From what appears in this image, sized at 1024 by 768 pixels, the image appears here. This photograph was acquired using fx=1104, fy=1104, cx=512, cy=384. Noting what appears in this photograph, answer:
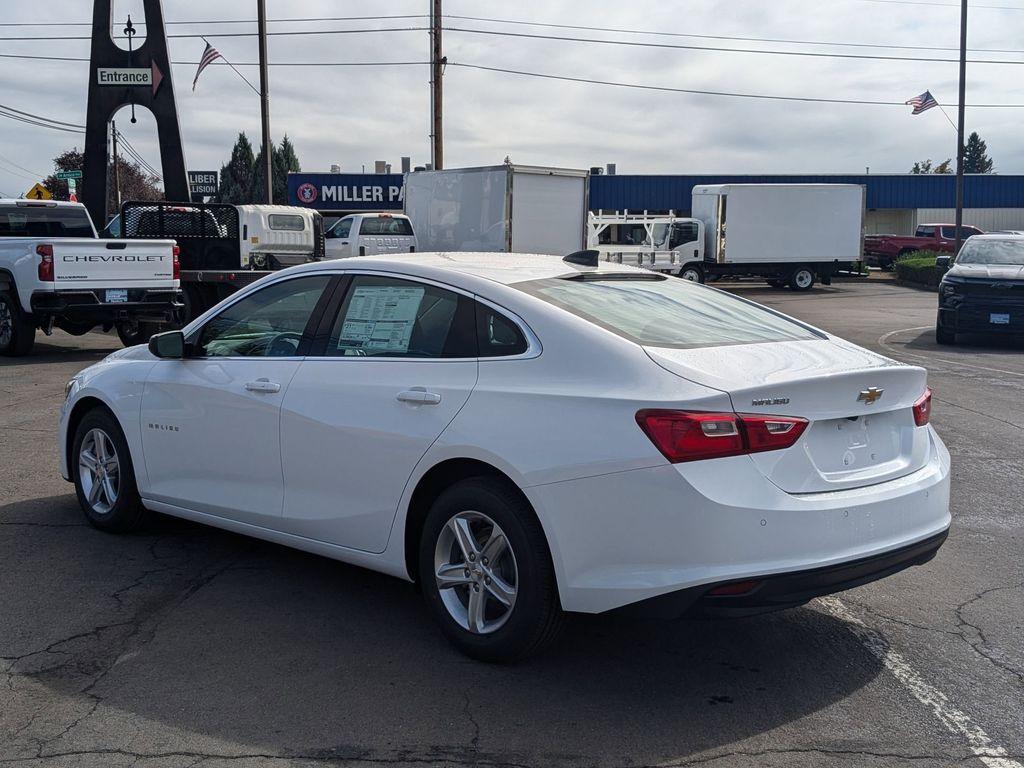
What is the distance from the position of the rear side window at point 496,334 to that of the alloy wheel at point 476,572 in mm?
657

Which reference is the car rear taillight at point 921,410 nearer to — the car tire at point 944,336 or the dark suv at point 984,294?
the dark suv at point 984,294

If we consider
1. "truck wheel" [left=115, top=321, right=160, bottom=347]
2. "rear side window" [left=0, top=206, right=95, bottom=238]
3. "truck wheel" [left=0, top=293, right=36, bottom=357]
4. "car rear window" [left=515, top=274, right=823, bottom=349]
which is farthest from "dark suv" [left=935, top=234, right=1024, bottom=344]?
"truck wheel" [left=0, top=293, right=36, bottom=357]

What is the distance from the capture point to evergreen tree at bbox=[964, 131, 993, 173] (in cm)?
14088

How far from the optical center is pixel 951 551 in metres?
6.04

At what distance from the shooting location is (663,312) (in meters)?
4.78

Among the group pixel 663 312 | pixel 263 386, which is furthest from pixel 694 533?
pixel 263 386

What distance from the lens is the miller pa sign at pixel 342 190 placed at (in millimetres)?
49875

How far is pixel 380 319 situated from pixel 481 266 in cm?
51

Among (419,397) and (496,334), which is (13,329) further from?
(496,334)

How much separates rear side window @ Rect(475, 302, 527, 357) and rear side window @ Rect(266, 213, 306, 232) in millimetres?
22977

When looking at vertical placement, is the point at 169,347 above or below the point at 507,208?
below

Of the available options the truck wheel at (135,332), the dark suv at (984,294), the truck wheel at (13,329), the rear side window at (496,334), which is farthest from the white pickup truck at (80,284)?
the dark suv at (984,294)

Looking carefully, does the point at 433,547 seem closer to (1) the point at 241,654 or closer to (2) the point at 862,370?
(1) the point at 241,654

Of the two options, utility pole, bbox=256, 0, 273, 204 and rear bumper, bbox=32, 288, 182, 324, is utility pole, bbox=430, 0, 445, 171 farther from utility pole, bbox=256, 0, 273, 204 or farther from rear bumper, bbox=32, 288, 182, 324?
rear bumper, bbox=32, 288, 182, 324
